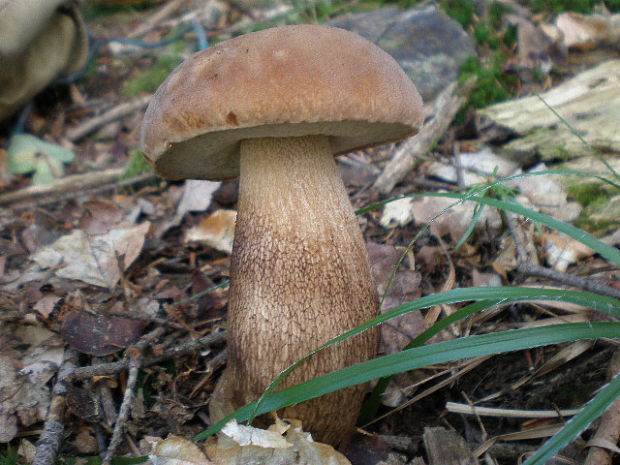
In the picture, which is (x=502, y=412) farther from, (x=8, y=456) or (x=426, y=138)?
(x=426, y=138)

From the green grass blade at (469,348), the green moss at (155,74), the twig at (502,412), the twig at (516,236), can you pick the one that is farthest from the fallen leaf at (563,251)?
the green moss at (155,74)

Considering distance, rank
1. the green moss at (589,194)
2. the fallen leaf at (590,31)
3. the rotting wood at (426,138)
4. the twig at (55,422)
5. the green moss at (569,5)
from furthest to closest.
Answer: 1. the green moss at (569,5)
2. the fallen leaf at (590,31)
3. the rotting wood at (426,138)
4. the green moss at (589,194)
5. the twig at (55,422)

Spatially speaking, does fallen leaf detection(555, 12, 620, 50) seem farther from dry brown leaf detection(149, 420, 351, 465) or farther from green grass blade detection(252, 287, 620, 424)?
dry brown leaf detection(149, 420, 351, 465)

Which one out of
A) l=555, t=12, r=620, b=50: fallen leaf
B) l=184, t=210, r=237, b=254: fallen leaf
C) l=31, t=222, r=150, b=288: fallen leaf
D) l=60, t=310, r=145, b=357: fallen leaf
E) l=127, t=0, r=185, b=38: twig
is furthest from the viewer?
l=127, t=0, r=185, b=38: twig

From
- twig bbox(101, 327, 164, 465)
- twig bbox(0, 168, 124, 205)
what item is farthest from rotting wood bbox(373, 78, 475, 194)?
twig bbox(0, 168, 124, 205)

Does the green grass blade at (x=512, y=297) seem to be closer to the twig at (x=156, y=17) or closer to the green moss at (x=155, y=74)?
the green moss at (x=155, y=74)

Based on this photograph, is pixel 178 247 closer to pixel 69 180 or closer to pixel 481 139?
pixel 69 180

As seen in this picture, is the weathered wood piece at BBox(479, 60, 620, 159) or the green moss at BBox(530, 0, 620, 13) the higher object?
the green moss at BBox(530, 0, 620, 13)
